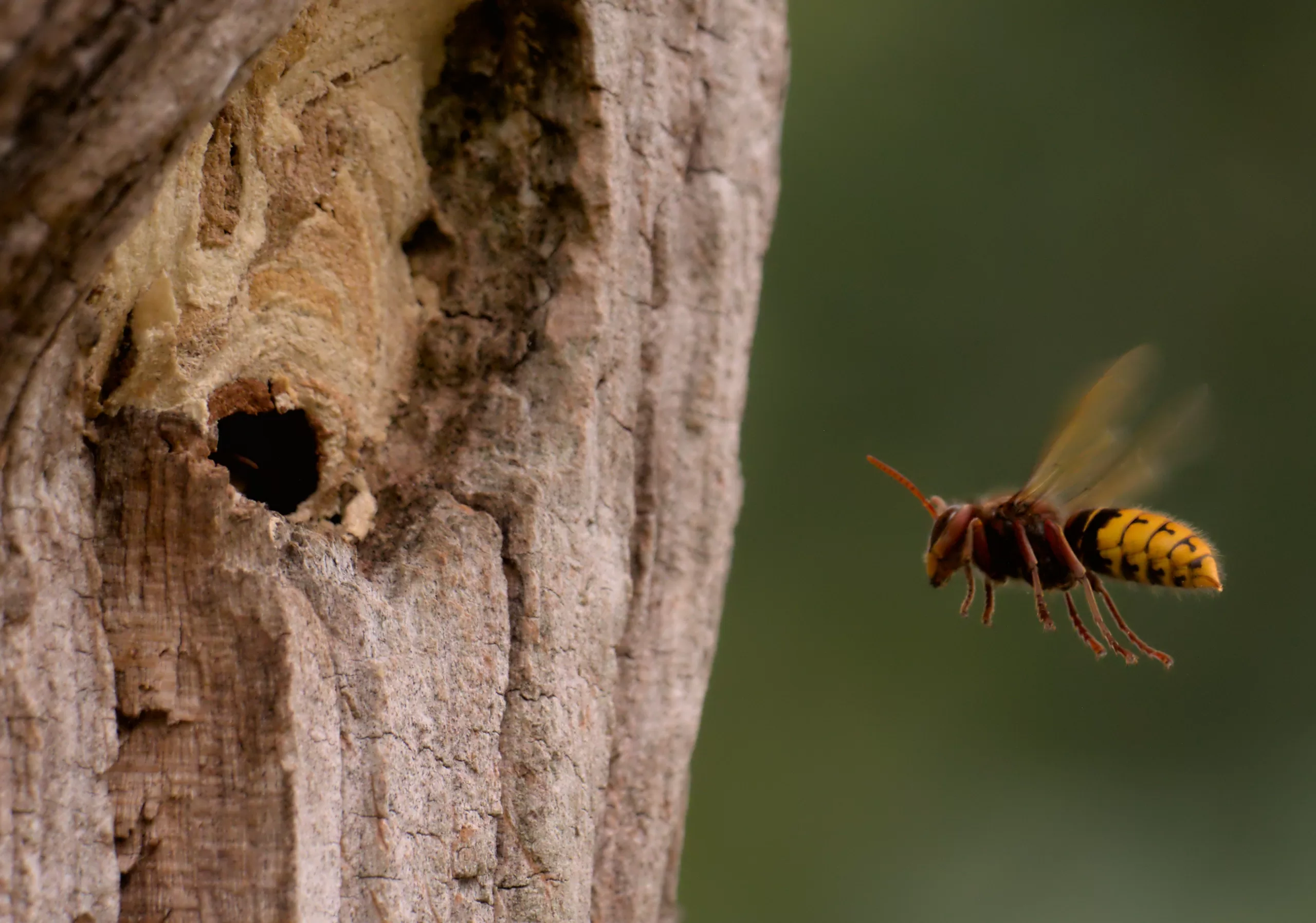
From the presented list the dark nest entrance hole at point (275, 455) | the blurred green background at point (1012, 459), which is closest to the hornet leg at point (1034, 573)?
the dark nest entrance hole at point (275, 455)

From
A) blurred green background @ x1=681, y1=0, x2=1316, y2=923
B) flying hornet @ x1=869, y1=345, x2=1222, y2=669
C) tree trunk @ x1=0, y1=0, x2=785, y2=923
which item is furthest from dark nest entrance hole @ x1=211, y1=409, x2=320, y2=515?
blurred green background @ x1=681, y1=0, x2=1316, y2=923

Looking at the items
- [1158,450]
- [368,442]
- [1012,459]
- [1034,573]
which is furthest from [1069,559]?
[1012,459]

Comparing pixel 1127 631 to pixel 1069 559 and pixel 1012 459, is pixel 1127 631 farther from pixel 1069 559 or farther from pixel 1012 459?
pixel 1012 459

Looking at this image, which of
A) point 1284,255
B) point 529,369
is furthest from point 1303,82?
point 529,369

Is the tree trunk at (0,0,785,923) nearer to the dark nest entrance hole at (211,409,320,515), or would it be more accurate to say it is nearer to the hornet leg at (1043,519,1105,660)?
the dark nest entrance hole at (211,409,320,515)

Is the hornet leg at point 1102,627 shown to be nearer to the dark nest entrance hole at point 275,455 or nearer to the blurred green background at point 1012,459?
the dark nest entrance hole at point 275,455

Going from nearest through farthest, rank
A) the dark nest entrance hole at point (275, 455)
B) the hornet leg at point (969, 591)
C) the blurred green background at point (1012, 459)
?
the dark nest entrance hole at point (275, 455) < the hornet leg at point (969, 591) < the blurred green background at point (1012, 459)
